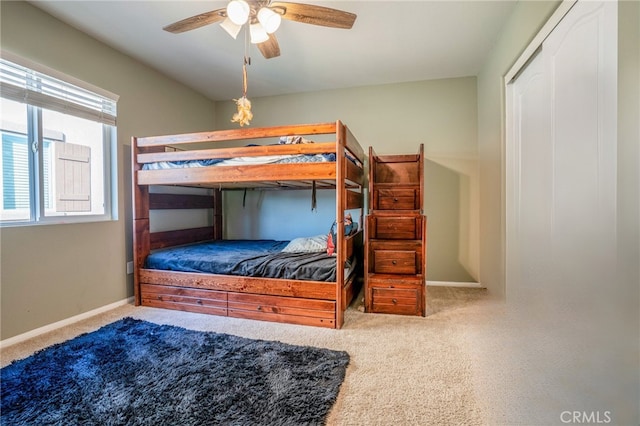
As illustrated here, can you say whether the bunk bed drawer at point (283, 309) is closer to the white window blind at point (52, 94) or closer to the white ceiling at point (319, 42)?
the white window blind at point (52, 94)

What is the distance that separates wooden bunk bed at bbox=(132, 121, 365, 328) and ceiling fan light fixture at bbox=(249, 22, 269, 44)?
0.61m

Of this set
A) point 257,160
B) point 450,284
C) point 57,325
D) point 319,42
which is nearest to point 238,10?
point 257,160

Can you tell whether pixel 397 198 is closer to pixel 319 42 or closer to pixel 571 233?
pixel 571 233

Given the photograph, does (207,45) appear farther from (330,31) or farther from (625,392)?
(625,392)

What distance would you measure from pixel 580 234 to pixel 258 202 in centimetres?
329

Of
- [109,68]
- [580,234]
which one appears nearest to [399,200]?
[580,234]

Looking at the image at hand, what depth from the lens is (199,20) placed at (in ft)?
5.59

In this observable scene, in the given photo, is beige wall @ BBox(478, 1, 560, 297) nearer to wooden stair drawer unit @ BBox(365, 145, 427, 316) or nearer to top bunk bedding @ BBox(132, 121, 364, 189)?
wooden stair drawer unit @ BBox(365, 145, 427, 316)

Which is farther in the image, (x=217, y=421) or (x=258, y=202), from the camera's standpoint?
(x=258, y=202)

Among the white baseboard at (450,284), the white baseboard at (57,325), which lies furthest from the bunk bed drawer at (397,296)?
the white baseboard at (57,325)

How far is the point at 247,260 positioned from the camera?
2.35 meters

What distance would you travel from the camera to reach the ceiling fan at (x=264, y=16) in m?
1.52

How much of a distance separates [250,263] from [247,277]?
0.40ft

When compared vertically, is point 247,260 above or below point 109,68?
below
